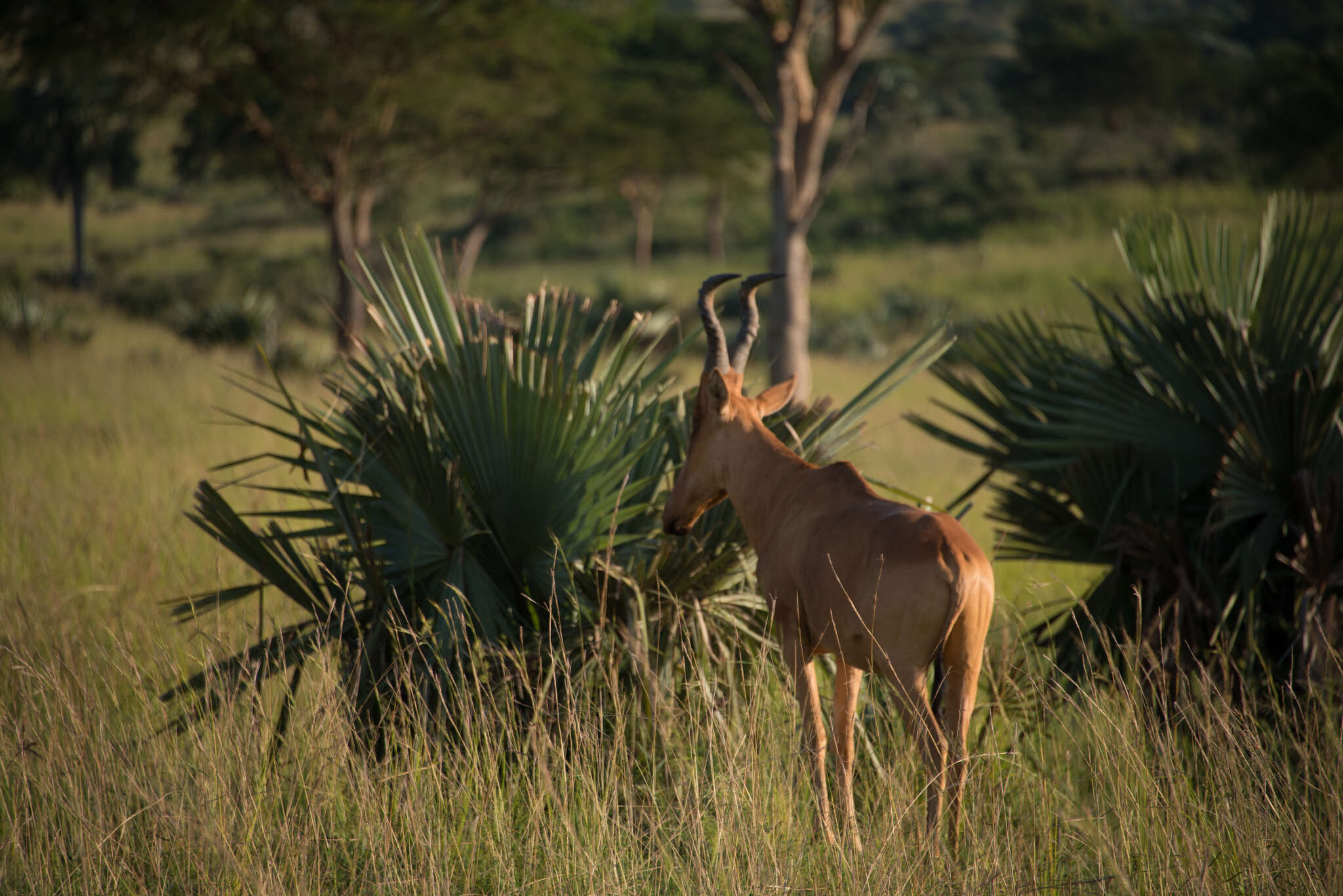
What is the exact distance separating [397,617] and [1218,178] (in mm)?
47922

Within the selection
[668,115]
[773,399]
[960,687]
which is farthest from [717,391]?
[668,115]

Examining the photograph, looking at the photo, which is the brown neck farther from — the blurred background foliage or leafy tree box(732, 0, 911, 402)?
leafy tree box(732, 0, 911, 402)

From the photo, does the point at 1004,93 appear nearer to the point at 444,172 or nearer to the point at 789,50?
the point at 444,172

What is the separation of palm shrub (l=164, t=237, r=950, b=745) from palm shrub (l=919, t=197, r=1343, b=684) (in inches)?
36.0

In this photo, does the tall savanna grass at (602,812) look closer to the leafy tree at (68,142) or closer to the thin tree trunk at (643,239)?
the leafy tree at (68,142)

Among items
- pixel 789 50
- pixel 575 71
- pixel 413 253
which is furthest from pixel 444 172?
pixel 413 253

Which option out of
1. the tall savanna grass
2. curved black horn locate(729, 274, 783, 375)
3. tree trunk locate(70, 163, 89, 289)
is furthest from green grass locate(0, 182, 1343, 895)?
tree trunk locate(70, 163, 89, 289)

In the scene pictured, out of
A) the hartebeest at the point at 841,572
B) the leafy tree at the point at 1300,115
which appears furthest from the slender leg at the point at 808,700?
the leafy tree at the point at 1300,115

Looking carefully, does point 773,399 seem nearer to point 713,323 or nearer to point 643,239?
point 713,323

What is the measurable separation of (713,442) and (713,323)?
316 millimetres

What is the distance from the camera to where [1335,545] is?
3.69 m

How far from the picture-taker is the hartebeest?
2.30 meters

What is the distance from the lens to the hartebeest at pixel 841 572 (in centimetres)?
230

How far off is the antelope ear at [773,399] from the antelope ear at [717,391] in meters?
0.12
